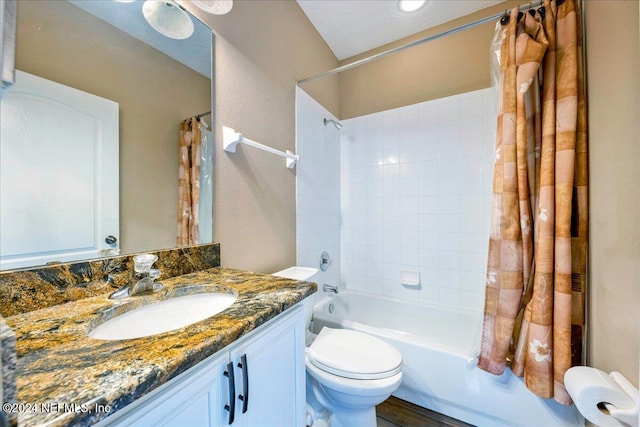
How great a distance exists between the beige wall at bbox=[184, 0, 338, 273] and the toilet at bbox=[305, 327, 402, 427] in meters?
0.55

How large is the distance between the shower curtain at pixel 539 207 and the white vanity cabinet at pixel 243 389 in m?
0.97

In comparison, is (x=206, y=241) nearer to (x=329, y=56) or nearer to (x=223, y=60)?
(x=223, y=60)

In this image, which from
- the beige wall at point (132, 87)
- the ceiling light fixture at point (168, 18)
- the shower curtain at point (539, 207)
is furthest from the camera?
the shower curtain at point (539, 207)

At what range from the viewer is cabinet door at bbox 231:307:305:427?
60 centimetres

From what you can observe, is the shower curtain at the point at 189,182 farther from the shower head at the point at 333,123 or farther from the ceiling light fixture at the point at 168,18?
the shower head at the point at 333,123

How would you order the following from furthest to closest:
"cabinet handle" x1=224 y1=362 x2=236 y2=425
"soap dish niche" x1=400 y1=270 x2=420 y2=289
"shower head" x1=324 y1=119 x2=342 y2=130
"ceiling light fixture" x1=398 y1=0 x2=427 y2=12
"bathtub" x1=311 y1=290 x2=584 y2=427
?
1. "shower head" x1=324 y1=119 x2=342 y2=130
2. "soap dish niche" x1=400 y1=270 x2=420 y2=289
3. "ceiling light fixture" x1=398 y1=0 x2=427 y2=12
4. "bathtub" x1=311 y1=290 x2=584 y2=427
5. "cabinet handle" x1=224 y1=362 x2=236 y2=425

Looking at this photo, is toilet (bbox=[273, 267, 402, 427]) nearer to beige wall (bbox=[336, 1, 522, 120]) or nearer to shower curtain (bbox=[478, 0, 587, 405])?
shower curtain (bbox=[478, 0, 587, 405])

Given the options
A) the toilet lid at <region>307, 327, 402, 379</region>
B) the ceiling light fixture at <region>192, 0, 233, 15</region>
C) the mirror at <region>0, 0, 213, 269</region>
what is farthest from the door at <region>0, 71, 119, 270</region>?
the toilet lid at <region>307, 327, 402, 379</region>

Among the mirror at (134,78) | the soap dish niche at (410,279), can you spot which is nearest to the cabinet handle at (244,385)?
the mirror at (134,78)

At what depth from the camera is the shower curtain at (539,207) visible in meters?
1.00

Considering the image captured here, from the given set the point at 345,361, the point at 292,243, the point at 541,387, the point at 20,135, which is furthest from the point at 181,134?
the point at 541,387

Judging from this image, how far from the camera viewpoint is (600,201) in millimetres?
942

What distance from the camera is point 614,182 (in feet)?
2.86

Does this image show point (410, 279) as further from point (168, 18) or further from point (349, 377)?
point (168, 18)
